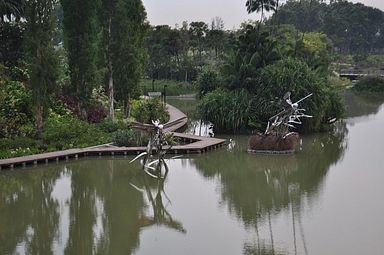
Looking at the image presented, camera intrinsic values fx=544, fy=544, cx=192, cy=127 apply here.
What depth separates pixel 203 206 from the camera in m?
12.8

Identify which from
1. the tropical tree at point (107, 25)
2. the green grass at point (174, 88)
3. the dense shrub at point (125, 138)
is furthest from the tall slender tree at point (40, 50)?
the green grass at point (174, 88)

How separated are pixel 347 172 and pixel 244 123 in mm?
8489

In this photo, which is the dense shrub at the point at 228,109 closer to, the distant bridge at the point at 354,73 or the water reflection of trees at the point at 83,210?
the water reflection of trees at the point at 83,210

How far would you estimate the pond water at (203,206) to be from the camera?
10.2m

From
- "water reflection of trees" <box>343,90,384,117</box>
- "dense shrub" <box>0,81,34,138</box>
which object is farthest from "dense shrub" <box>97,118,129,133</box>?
"water reflection of trees" <box>343,90,384,117</box>

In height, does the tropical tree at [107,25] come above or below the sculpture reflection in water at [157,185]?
above

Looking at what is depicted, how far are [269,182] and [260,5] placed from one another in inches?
738

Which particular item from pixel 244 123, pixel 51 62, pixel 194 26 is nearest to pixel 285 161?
pixel 244 123

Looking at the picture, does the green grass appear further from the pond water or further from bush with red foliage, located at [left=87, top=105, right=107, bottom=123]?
the pond water

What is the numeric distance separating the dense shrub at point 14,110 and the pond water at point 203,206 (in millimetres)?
2875

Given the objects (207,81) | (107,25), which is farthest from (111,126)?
(207,81)

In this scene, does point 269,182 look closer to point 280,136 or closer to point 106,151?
point 280,136

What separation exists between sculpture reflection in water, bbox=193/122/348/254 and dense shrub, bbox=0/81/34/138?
6.88m

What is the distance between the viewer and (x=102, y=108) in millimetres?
25922
